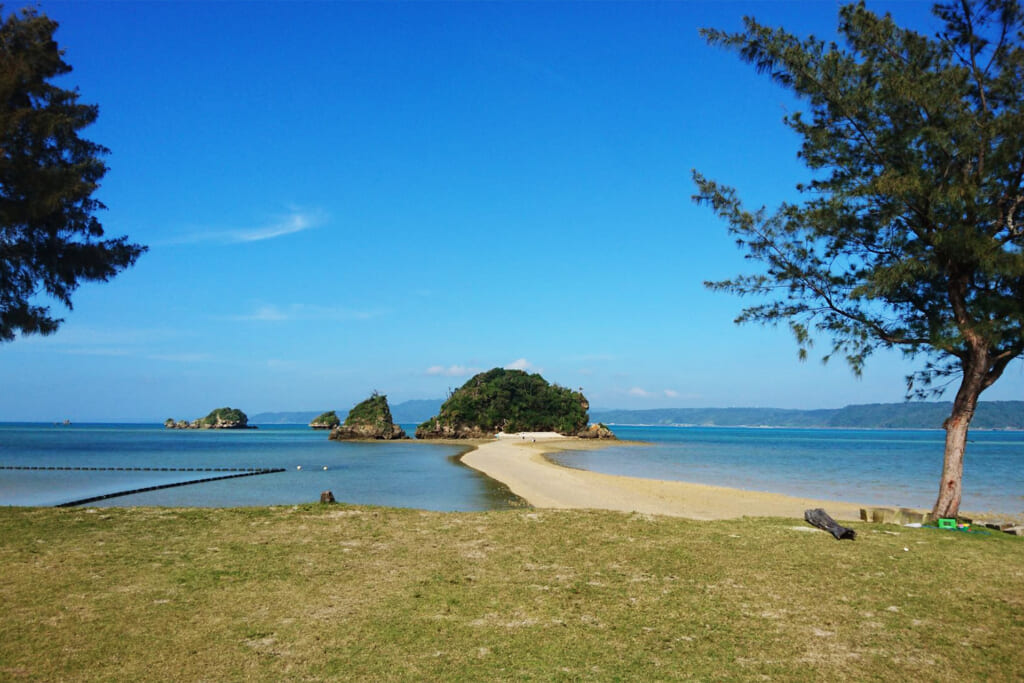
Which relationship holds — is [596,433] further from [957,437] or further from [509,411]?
[957,437]

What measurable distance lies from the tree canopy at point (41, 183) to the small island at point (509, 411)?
329ft

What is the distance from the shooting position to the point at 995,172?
13.5 meters

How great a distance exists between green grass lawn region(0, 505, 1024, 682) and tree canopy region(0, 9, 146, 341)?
230 inches

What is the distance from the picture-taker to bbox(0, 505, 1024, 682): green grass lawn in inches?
243

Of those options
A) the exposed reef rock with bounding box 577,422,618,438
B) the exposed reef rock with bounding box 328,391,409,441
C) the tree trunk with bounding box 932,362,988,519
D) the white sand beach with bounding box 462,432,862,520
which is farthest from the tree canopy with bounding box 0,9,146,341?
the exposed reef rock with bounding box 577,422,618,438

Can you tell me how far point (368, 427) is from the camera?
11212cm

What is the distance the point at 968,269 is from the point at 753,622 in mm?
10899

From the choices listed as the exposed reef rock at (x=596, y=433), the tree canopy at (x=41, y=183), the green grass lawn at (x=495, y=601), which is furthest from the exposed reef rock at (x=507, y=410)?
the green grass lawn at (x=495, y=601)

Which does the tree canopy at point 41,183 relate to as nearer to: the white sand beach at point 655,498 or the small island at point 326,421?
the white sand beach at point 655,498

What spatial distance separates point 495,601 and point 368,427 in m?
108

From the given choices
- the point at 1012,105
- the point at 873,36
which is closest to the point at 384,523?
the point at 873,36

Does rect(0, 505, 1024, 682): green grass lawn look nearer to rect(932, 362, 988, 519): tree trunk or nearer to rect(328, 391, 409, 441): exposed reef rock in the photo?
rect(932, 362, 988, 519): tree trunk

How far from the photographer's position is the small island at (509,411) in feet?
383

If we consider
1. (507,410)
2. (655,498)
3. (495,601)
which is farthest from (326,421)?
(495,601)
